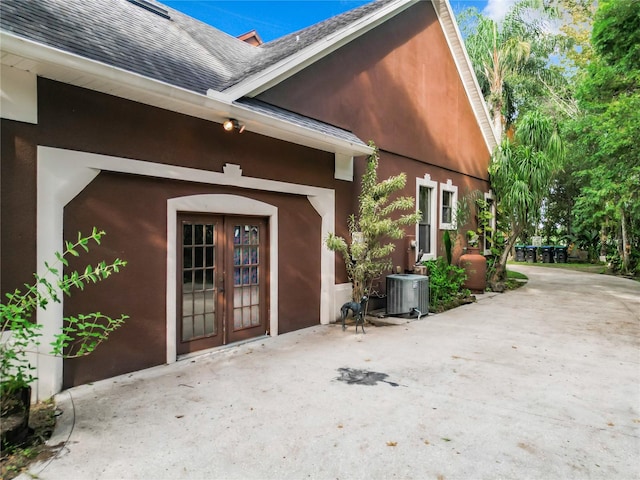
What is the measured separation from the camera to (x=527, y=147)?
1139 centimetres

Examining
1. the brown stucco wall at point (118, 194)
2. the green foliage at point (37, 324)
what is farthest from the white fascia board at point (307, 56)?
the green foliage at point (37, 324)

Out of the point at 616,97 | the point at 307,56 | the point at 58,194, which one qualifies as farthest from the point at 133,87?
the point at 616,97

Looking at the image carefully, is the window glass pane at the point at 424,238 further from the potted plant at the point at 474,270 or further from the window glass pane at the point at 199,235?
the window glass pane at the point at 199,235

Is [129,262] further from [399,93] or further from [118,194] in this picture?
[399,93]

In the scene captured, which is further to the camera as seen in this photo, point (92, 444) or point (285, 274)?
point (285, 274)

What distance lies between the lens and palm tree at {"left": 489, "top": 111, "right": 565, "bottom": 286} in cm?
1116

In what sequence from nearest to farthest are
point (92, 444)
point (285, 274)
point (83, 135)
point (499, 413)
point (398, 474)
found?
point (398, 474), point (92, 444), point (499, 413), point (83, 135), point (285, 274)

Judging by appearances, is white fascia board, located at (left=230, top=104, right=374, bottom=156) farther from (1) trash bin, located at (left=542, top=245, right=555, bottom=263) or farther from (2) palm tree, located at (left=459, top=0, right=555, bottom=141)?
(1) trash bin, located at (left=542, top=245, right=555, bottom=263)

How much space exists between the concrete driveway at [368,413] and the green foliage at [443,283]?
9.27 feet

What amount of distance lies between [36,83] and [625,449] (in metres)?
6.01

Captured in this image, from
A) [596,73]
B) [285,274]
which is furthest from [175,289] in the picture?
[596,73]

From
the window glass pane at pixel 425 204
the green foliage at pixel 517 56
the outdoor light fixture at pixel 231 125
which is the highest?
the green foliage at pixel 517 56

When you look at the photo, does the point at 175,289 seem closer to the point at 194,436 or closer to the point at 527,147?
the point at 194,436

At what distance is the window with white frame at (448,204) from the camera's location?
35.8ft
